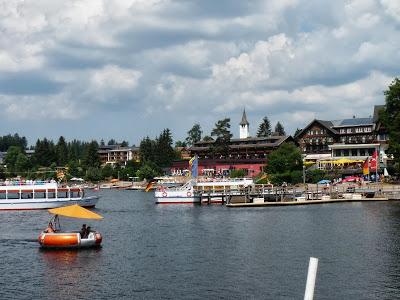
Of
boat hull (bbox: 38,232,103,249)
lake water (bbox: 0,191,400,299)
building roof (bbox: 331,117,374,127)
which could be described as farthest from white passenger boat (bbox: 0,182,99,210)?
building roof (bbox: 331,117,374,127)

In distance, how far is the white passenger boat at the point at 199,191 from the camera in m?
106

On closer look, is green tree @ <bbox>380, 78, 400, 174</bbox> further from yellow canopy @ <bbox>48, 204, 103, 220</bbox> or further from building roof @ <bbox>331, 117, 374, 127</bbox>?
yellow canopy @ <bbox>48, 204, 103, 220</bbox>

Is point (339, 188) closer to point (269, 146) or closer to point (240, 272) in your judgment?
point (269, 146)

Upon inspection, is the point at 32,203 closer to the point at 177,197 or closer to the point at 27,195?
the point at 27,195

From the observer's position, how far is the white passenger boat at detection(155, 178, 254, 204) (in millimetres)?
105500

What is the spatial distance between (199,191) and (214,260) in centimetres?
6118

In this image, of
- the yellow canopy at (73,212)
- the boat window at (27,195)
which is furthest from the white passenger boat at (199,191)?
the yellow canopy at (73,212)

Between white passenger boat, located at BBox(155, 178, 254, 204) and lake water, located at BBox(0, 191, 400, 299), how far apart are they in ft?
90.1

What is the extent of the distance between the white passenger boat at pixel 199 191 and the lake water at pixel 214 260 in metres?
27.5

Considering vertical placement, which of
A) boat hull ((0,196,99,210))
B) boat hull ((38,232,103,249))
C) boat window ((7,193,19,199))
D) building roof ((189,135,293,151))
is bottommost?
boat hull ((38,232,103,249))

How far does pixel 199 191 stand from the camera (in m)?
107

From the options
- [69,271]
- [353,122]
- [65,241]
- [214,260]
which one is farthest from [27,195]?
[353,122]

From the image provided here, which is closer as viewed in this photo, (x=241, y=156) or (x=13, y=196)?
(x=13, y=196)

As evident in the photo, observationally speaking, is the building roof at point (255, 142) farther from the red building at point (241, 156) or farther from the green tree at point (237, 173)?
the green tree at point (237, 173)
